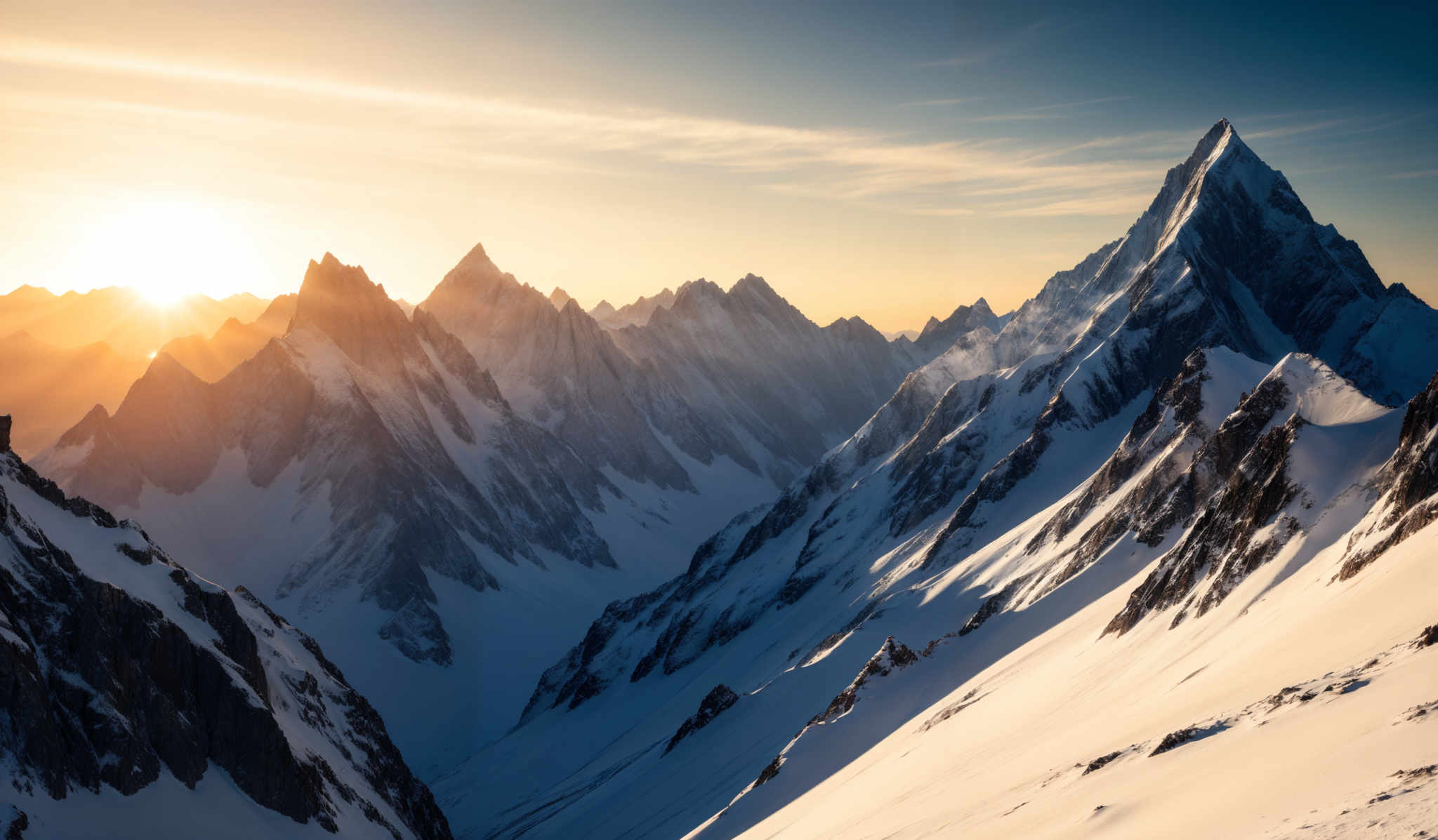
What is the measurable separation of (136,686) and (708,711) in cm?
5057

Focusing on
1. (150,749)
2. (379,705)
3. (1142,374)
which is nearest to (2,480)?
(150,749)

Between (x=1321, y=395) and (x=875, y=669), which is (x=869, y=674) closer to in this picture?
(x=875, y=669)

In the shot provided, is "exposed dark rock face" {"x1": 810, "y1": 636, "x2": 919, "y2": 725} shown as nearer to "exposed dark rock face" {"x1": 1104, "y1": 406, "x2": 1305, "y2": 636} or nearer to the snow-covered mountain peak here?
"exposed dark rock face" {"x1": 1104, "y1": 406, "x2": 1305, "y2": 636}

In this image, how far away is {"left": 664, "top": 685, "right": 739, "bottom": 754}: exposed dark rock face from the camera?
9806 centimetres

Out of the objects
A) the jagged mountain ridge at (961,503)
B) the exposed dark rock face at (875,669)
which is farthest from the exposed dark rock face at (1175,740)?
the jagged mountain ridge at (961,503)

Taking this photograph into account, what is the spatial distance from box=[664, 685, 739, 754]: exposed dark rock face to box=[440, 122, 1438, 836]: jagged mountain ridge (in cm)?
276

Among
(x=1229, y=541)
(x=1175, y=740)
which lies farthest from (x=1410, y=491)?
(x=1175, y=740)

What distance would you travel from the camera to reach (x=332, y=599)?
186 metres

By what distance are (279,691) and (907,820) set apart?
52.9m

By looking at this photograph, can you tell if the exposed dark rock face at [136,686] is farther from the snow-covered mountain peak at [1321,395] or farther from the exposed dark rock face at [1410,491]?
the snow-covered mountain peak at [1321,395]

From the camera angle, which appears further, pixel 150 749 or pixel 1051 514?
pixel 1051 514

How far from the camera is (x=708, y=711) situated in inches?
3888

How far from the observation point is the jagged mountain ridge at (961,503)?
101000 mm

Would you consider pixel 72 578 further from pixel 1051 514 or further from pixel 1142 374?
pixel 1142 374
